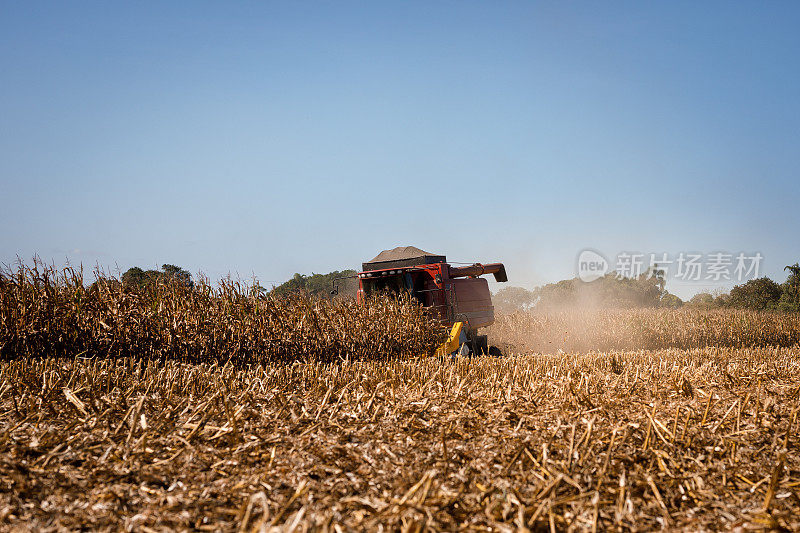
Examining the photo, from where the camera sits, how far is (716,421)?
11.2 ft

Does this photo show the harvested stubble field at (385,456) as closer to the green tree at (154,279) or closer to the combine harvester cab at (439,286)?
the green tree at (154,279)

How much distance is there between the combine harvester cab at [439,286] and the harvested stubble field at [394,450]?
4151 millimetres

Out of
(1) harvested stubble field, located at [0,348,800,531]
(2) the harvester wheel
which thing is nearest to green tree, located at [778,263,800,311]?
(2) the harvester wheel

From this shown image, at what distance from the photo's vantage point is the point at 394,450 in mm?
2764

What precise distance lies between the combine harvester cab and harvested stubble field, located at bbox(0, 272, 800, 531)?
4151 millimetres

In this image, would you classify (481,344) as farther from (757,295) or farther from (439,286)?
(757,295)

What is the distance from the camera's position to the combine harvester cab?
9.26 metres

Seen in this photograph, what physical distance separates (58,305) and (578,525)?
5.87m

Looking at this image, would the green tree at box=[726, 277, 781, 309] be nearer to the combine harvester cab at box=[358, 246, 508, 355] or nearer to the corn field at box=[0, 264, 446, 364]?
the combine harvester cab at box=[358, 246, 508, 355]

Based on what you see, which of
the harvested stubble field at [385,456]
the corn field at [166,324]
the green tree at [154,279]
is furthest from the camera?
the green tree at [154,279]

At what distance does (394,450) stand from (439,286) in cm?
664

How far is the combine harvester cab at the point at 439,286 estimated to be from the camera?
9.26m

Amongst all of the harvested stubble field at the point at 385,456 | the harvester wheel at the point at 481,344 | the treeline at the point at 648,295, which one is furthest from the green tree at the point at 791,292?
the harvested stubble field at the point at 385,456

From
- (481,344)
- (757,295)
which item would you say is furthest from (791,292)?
(481,344)
